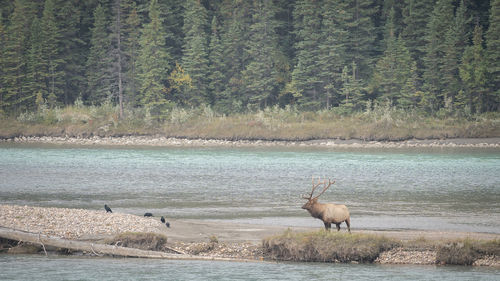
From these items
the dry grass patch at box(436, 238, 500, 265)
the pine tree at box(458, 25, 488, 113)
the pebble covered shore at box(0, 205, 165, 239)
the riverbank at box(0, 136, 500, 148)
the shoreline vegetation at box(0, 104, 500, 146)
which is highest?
the pine tree at box(458, 25, 488, 113)

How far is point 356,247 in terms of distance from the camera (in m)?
18.0

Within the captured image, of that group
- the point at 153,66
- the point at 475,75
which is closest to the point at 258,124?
the point at 153,66

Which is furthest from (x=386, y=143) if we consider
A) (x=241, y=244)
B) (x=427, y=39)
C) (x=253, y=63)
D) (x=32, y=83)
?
(x=241, y=244)

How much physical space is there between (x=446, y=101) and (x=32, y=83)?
1903 inches

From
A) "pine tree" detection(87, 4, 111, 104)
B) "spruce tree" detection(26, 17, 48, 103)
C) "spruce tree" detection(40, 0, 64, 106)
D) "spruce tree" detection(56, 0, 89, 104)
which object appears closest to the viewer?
"spruce tree" detection(26, 17, 48, 103)

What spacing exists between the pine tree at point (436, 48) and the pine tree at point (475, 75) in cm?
252

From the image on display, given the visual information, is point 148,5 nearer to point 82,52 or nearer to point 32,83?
point 82,52

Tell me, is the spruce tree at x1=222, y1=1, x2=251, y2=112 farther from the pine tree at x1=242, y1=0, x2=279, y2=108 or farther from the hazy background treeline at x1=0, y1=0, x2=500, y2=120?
the pine tree at x1=242, y1=0, x2=279, y2=108

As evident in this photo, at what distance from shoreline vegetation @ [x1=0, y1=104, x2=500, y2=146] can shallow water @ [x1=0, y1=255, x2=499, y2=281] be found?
49.4m

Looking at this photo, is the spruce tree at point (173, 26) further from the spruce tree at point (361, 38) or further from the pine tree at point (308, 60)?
the spruce tree at point (361, 38)

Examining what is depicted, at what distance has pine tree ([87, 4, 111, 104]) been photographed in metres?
81.6

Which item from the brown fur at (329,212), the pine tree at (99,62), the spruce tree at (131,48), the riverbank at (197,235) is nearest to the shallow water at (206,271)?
the riverbank at (197,235)

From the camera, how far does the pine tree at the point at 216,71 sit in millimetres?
81125

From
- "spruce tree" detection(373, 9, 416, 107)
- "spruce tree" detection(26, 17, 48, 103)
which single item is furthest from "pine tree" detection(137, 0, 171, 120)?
"spruce tree" detection(373, 9, 416, 107)
